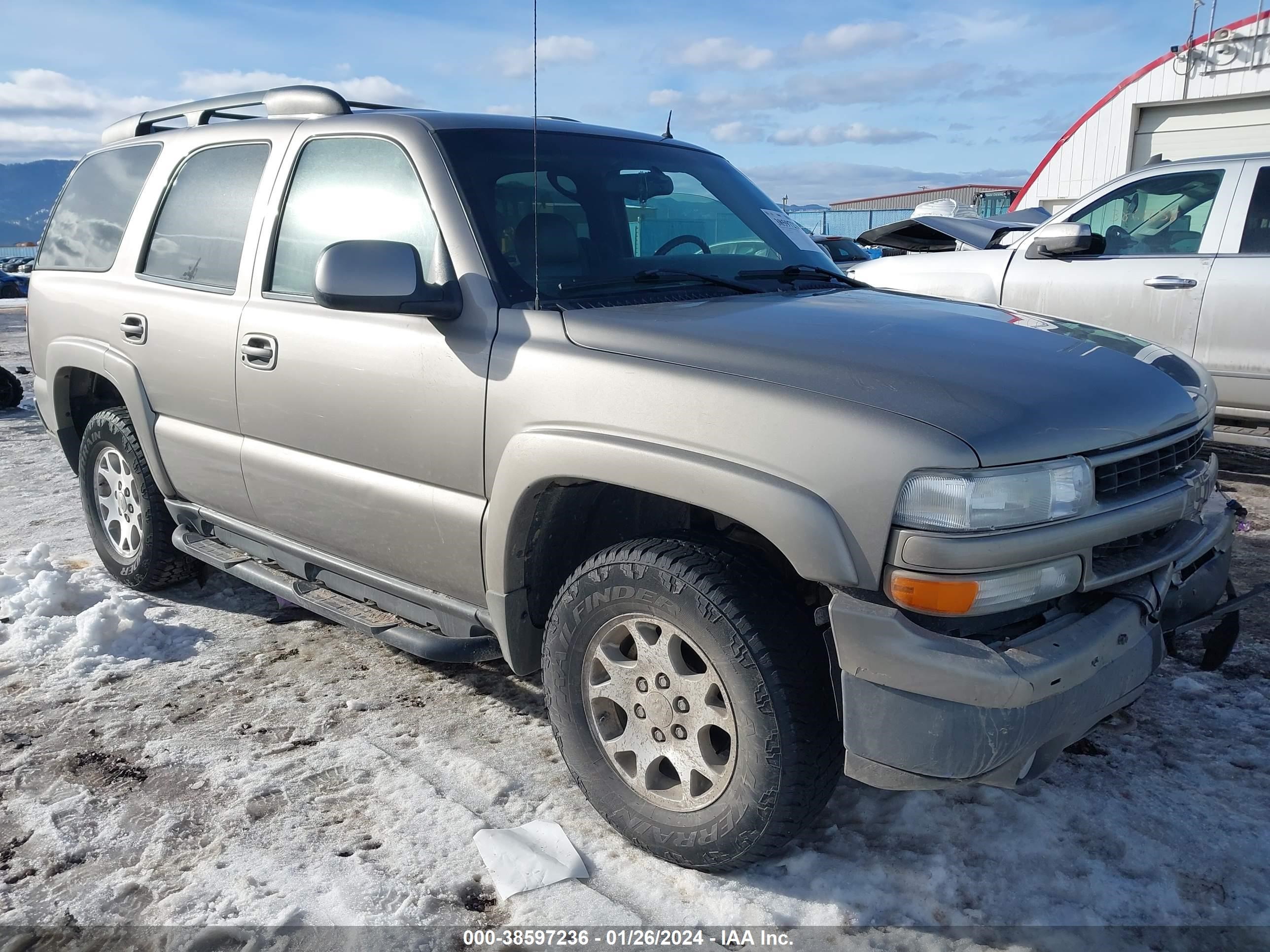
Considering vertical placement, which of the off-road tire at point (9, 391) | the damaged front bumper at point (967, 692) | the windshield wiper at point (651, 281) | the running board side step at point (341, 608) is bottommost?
the off-road tire at point (9, 391)

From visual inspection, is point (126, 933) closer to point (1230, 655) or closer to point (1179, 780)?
point (1179, 780)

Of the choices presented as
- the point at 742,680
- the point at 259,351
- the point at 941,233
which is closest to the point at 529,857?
the point at 742,680

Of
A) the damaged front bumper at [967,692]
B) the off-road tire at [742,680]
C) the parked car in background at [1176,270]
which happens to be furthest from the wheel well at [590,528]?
the parked car in background at [1176,270]

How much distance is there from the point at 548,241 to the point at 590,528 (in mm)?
848

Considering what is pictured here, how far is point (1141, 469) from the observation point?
2250 millimetres

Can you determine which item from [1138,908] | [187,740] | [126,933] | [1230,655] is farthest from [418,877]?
[1230,655]

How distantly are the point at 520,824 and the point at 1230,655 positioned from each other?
2.70m

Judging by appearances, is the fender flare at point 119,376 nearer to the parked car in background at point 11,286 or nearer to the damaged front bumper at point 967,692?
the damaged front bumper at point 967,692

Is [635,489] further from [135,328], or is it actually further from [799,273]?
[135,328]

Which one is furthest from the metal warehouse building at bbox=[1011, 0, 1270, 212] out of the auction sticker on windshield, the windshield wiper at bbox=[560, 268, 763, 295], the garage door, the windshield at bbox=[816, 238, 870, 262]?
the windshield wiper at bbox=[560, 268, 763, 295]

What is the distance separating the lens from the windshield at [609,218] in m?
2.79

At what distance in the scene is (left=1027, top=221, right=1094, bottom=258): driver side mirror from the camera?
207 inches

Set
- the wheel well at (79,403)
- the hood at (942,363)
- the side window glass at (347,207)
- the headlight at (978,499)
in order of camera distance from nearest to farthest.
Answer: the headlight at (978,499)
the hood at (942,363)
the side window glass at (347,207)
the wheel well at (79,403)

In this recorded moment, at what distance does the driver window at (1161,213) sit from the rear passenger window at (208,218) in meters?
4.66
